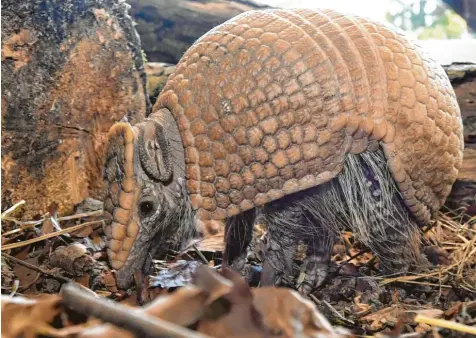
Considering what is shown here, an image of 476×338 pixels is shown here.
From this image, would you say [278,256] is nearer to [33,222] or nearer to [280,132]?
[280,132]

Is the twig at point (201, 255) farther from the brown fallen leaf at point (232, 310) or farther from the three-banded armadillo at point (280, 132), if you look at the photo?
the brown fallen leaf at point (232, 310)

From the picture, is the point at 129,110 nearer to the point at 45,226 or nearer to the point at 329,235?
the point at 45,226

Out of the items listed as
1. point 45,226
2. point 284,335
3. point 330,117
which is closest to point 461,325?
point 284,335

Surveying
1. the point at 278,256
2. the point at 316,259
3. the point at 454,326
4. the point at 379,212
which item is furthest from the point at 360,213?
the point at 454,326

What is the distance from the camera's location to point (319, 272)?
3252 mm

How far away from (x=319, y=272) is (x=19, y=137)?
187cm

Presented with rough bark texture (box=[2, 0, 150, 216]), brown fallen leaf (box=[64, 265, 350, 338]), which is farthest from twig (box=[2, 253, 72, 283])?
brown fallen leaf (box=[64, 265, 350, 338])

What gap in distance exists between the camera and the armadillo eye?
108 inches

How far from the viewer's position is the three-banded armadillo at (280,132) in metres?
2.67

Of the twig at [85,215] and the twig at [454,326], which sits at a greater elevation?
the twig at [454,326]

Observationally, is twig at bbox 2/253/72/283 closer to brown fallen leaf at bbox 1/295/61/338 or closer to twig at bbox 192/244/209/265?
twig at bbox 192/244/209/265

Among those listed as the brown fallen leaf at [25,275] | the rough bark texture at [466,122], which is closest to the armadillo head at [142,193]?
the brown fallen leaf at [25,275]

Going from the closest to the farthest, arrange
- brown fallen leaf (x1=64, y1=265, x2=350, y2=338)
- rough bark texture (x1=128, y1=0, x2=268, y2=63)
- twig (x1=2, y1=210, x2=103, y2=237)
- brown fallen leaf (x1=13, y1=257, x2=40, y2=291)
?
brown fallen leaf (x1=64, y1=265, x2=350, y2=338) < brown fallen leaf (x1=13, y1=257, x2=40, y2=291) < twig (x1=2, y1=210, x2=103, y2=237) < rough bark texture (x1=128, y1=0, x2=268, y2=63)

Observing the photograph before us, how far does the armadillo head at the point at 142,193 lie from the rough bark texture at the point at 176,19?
9.07 ft
